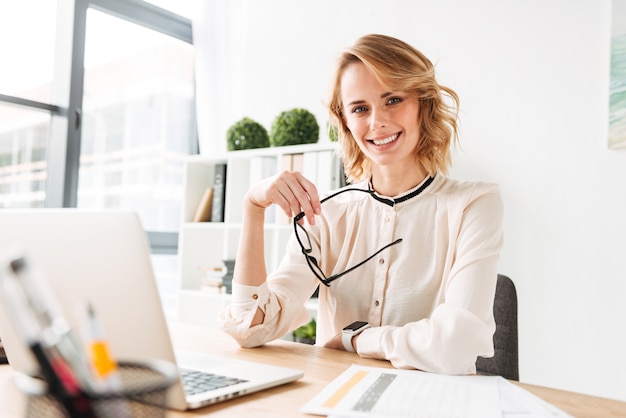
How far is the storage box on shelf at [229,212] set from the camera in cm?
276

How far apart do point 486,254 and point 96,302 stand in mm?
881

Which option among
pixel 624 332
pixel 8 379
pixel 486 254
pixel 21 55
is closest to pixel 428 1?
pixel 624 332

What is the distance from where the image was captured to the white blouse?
44.8 inches

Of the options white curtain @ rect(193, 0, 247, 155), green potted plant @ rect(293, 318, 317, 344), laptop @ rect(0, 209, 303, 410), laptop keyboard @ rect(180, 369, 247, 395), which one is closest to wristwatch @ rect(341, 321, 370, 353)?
laptop keyboard @ rect(180, 369, 247, 395)

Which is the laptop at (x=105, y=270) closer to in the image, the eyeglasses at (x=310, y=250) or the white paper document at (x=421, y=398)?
the white paper document at (x=421, y=398)

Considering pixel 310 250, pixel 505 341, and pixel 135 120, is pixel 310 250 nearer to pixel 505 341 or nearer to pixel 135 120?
pixel 505 341

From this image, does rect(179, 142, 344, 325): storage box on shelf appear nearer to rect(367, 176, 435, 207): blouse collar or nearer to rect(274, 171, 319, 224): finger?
rect(367, 176, 435, 207): blouse collar

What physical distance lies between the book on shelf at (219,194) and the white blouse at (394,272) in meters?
1.73

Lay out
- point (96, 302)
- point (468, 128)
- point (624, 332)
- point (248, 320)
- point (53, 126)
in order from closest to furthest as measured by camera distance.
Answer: point (96, 302) → point (248, 320) → point (624, 332) → point (468, 128) → point (53, 126)

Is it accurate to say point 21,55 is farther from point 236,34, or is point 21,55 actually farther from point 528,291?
point 528,291

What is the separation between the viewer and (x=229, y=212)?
3.12 meters

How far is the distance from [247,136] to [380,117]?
5.87ft

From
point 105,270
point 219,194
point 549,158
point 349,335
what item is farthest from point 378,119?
point 219,194

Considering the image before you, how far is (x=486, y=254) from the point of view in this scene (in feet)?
4.00
